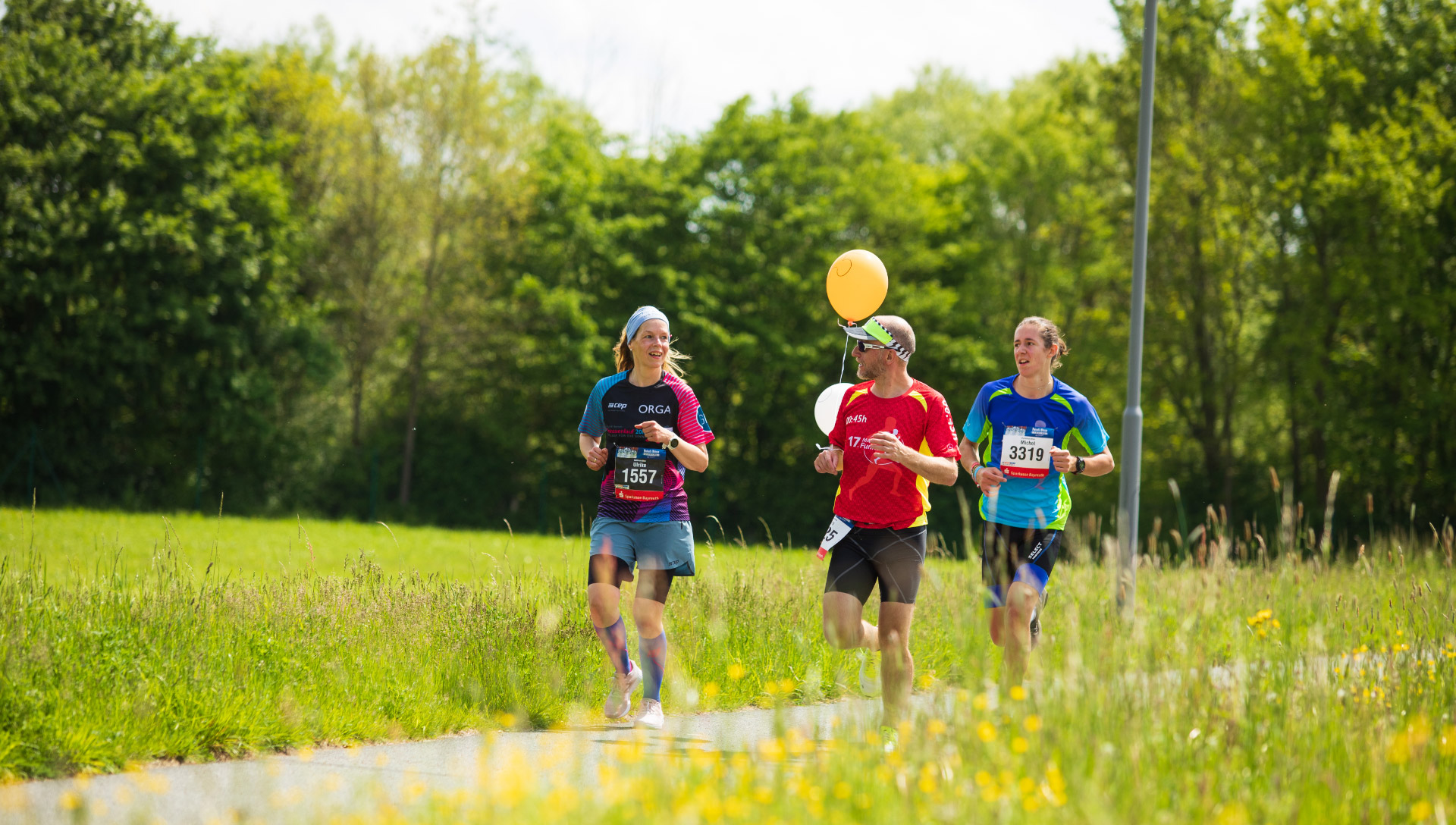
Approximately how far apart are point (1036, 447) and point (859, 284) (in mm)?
2217

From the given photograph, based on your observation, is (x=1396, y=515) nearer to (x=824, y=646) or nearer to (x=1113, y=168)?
(x=1113, y=168)

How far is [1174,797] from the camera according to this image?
13.4 ft

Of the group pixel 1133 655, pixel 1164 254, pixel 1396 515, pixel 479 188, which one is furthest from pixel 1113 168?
pixel 1133 655

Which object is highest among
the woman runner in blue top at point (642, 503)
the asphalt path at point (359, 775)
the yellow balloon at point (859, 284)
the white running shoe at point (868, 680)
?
the yellow balloon at point (859, 284)

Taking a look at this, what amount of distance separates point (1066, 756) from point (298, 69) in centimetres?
3266

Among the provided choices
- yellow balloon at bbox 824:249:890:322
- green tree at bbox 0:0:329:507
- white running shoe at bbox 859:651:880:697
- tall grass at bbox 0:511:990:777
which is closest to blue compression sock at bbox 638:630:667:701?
tall grass at bbox 0:511:990:777

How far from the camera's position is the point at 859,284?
8.02 meters

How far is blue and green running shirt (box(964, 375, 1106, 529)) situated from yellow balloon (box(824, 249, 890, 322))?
70.1 inches

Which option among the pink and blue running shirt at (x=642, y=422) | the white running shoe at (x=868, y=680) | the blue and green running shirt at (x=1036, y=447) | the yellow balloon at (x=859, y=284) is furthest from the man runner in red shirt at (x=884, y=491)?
the yellow balloon at (x=859, y=284)

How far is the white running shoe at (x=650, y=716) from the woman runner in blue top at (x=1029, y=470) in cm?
179

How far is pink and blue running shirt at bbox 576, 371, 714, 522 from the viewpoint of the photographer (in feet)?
20.7

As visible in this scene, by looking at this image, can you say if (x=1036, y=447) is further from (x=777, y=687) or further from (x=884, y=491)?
(x=777, y=687)

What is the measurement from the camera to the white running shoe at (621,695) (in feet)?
21.0

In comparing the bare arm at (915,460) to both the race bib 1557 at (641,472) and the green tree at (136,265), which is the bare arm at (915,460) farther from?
the green tree at (136,265)
